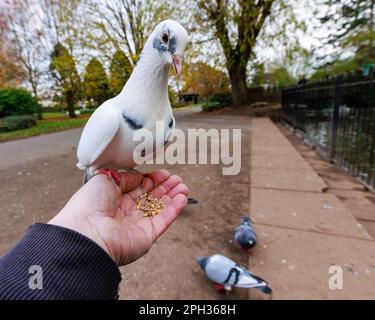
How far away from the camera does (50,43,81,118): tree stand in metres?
13.0

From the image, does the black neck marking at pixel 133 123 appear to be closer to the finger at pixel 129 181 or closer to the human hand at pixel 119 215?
the human hand at pixel 119 215

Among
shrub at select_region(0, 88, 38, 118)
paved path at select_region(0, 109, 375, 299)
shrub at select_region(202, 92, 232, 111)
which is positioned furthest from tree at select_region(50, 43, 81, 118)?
shrub at select_region(202, 92, 232, 111)

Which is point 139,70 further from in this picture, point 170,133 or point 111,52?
point 111,52

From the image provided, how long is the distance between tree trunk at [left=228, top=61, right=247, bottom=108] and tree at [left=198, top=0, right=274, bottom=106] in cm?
60

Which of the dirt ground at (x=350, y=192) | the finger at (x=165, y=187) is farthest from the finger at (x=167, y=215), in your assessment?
the dirt ground at (x=350, y=192)

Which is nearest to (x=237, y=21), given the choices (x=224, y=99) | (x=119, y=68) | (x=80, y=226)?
(x=119, y=68)

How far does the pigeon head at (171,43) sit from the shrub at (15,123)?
1289 centimetres

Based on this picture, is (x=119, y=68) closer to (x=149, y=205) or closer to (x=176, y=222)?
(x=176, y=222)

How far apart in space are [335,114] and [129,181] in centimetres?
478

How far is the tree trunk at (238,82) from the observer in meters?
17.1

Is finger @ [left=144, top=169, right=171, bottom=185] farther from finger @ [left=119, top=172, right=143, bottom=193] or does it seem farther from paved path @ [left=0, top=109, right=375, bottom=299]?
paved path @ [left=0, top=109, right=375, bottom=299]

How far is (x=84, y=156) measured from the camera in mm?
1481

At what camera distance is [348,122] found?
4.57m
